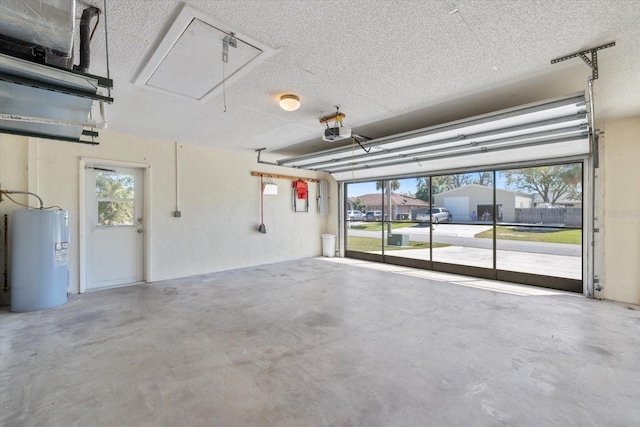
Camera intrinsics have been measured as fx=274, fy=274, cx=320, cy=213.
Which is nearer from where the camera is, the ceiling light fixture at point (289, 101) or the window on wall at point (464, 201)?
the ceiling light fixture at point (289, 101)

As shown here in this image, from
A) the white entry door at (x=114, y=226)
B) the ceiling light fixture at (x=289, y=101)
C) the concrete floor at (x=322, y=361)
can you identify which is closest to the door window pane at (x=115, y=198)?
the white entry door at (x=114, y=226)

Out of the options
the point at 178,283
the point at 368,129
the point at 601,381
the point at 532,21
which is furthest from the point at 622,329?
the point at 178,283

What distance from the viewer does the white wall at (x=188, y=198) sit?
156 inches

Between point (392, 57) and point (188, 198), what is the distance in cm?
448

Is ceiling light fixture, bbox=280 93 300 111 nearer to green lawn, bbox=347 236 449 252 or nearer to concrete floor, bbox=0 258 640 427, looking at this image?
concrete floor, bbox=0 258 640 427

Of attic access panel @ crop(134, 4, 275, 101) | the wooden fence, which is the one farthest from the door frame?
the wooden fence

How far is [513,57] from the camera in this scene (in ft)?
7.54

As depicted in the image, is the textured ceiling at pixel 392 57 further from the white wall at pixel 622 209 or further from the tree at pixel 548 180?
the tree at pixel 548 180

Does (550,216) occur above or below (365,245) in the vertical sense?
above

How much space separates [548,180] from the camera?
5.18 metres

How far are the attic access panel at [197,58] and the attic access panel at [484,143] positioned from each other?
2.37 m

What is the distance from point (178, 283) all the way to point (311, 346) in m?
3.29

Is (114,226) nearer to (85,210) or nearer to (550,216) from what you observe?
(85,210)

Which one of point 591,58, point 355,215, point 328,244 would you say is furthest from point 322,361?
point 355,215
